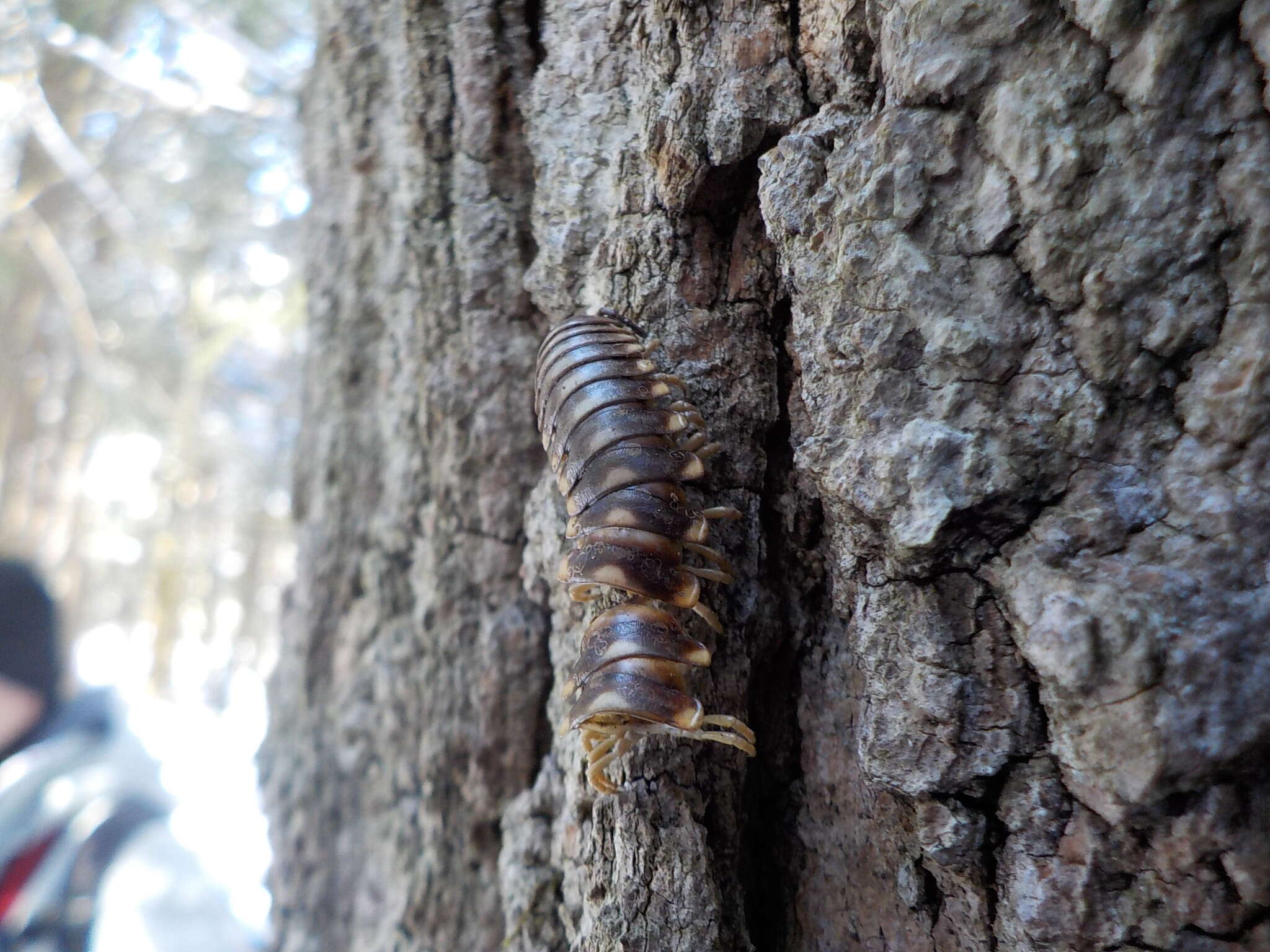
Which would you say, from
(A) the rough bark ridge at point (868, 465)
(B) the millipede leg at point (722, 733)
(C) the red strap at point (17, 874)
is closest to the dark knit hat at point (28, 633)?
(C) the red strap at point (17, 874)

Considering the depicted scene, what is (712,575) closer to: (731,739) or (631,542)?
(631,542)

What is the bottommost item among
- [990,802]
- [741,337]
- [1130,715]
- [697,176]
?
[990,802]

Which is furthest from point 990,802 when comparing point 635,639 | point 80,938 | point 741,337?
point 80,938

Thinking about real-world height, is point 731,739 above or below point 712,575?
below

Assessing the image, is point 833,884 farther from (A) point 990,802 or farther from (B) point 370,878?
(B) point 370,878

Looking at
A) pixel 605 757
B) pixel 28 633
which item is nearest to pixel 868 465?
pixel 605 757

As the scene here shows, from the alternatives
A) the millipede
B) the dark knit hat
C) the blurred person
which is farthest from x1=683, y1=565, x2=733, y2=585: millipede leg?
the dark knit hat
